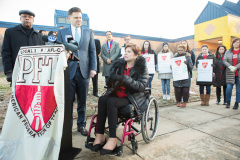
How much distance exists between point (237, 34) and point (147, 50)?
42.7 ft

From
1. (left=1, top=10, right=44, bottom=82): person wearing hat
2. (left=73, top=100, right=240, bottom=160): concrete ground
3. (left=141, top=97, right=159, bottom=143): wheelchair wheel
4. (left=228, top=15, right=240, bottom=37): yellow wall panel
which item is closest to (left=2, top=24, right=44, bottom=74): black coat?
(left=1, top=10, right=44, bottom=82): person wearing hat

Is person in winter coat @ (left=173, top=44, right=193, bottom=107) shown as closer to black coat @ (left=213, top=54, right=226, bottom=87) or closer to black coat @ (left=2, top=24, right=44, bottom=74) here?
black coat @ (left=213, top=54, right=226, bottom=87)

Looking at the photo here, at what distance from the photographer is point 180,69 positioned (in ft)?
13.5

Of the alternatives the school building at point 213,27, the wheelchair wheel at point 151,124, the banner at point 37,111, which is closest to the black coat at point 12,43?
the banner at point 37,111

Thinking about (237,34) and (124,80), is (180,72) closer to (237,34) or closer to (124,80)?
(124,80)

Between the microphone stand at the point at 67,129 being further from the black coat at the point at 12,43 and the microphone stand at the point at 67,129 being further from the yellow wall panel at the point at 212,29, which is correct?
the yellow wall panel at the point at 212,29

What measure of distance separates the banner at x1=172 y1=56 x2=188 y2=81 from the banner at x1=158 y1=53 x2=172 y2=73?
1.40ft

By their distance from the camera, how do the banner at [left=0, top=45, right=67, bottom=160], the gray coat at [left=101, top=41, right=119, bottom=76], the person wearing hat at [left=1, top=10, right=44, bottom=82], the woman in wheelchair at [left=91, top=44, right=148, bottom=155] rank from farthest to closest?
1. the gray coat at [left=101, top=41, right=119, bottom=76]
2. the person wearing hat at [left=1, top=10, right=44, bottom=82]
3. the woman in wheelchair at [left=91, top=44, right=148, bottom=155]
4. the banner at [left=0, top=45, right=67, bottom=160]

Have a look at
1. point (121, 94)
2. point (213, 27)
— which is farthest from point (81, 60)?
point (213, 27)

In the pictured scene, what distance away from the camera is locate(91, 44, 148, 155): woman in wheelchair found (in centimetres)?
183

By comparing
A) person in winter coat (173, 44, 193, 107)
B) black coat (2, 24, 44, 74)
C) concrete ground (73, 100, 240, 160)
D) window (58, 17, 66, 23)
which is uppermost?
window (58, 17, 66, 23)

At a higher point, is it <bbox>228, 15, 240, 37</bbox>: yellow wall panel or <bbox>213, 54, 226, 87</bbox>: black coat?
<bbox>228, 15, 240, 37</bbox>: yellow wall panel

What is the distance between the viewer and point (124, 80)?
6.31 feet

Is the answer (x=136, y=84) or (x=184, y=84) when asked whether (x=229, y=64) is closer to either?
(x=184, y=84)
